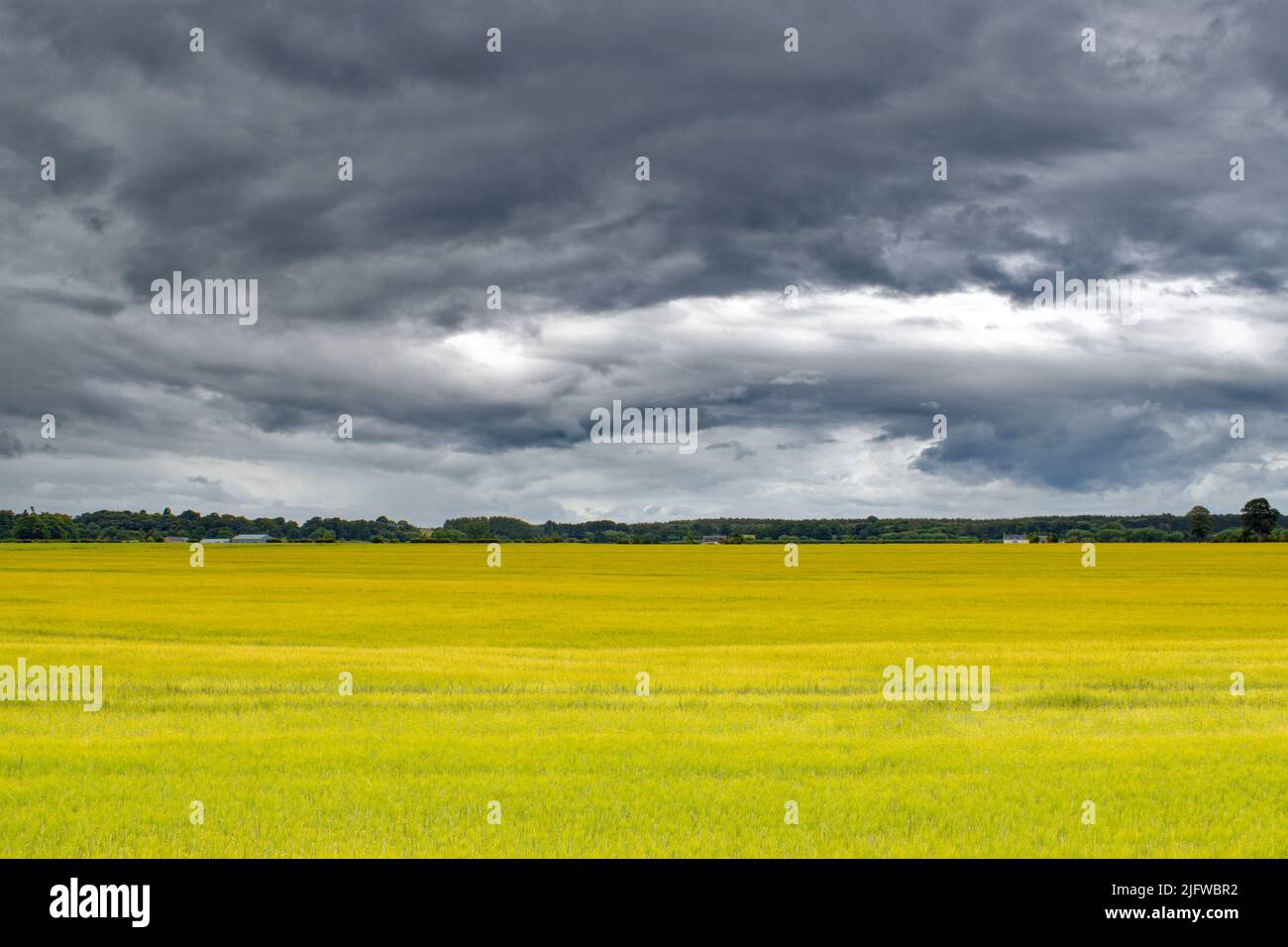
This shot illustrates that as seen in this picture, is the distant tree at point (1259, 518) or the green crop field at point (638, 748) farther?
the distant tree at point (1259, 518)

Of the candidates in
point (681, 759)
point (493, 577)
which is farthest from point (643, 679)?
point (493, 577)

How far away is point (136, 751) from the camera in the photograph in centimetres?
1583

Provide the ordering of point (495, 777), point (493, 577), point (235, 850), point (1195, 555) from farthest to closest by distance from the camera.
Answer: point (1195, 555), point (493, 577), point (495, 777), point (235, 850)

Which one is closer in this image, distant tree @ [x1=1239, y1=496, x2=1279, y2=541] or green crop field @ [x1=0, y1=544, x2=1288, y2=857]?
green crop field @ [x1=0, y1=544, x2=1288, y2=857]

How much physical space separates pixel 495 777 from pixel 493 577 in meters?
86.1

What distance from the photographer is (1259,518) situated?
18000 cm

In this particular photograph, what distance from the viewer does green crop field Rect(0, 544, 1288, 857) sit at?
1161cm

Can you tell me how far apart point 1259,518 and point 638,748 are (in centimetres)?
20193

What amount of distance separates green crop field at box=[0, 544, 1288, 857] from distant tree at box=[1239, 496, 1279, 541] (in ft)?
523

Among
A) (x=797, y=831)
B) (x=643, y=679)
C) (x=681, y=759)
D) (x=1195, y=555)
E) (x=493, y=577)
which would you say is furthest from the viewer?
(x=1195, y=555)

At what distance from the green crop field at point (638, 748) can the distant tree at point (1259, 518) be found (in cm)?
15955

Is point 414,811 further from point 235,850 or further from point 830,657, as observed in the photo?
point 830,657

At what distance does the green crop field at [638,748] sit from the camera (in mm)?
11609
